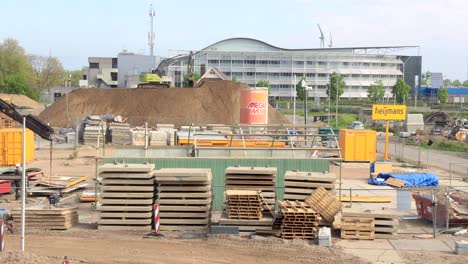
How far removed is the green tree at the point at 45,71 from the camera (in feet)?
479

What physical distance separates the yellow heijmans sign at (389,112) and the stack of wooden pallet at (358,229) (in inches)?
1029

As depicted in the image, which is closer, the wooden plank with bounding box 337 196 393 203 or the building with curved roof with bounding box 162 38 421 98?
the wooden plank with bounding box 337 196 393 203

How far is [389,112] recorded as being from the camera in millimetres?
45438

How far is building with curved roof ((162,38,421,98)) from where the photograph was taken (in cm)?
13688

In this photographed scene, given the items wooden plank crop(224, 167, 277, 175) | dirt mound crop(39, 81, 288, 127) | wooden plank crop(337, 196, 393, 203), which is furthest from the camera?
dirt mound crop(39, 81, 288, 127)

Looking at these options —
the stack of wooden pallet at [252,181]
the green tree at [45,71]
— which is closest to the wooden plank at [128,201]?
the stack of wooden pallet at [252,181]

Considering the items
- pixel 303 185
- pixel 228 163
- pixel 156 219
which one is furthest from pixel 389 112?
pixel 156 219

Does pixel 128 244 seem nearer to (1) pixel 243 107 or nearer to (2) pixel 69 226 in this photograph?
(2) pixel 69 226

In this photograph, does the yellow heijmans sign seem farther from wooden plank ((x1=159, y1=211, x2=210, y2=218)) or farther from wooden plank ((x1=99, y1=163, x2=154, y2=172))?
wooden plank ((x1=99, y1=163, x2=154, y2=172))

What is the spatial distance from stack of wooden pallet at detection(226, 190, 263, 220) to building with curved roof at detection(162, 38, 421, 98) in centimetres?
11209

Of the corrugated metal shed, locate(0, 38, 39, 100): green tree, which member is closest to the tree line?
locate(0, 38, 39, 100): green tree

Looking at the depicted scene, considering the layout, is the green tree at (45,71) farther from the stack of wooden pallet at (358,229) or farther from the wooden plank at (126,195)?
the stack of wooden pallet at (358,229)

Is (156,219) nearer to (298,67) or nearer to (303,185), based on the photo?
(303,185)

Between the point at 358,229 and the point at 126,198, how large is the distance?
306 inches
